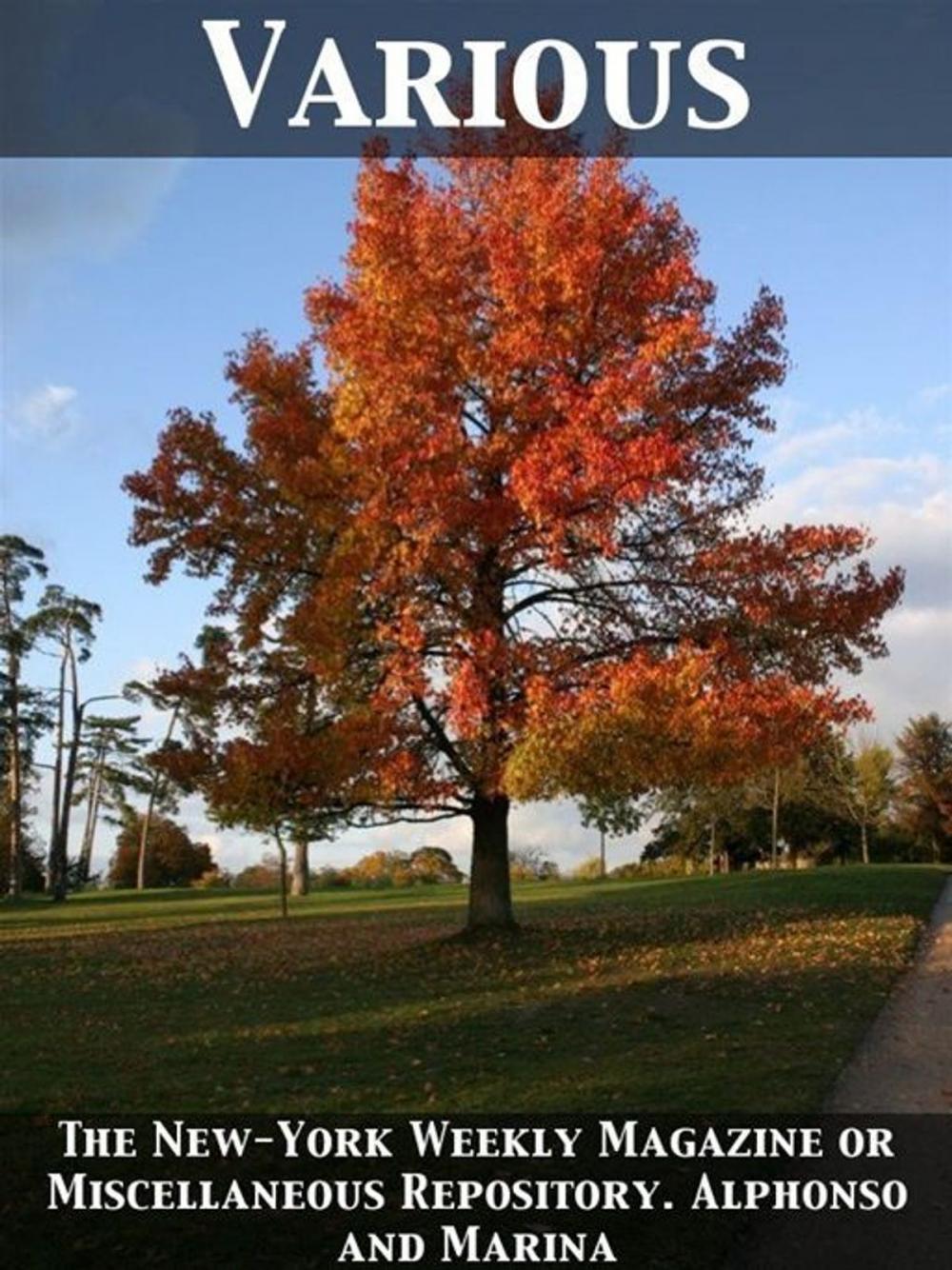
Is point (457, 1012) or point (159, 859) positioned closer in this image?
point (457, 1012)

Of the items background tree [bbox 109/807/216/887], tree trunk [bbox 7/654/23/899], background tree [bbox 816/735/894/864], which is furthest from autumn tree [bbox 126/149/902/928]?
background tree [bbox 109/807/216/887]

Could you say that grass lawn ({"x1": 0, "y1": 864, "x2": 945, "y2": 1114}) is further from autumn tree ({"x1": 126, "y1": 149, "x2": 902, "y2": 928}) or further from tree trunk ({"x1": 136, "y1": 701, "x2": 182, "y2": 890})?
tree trunk ({"x1": 136, "y1": 701, "x2": 182, "y2": 890})

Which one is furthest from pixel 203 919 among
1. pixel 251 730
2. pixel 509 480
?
pixel 509 480

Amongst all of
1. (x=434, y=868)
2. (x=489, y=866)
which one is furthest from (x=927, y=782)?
(x=489, y=866)

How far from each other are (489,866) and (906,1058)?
970 centimetres

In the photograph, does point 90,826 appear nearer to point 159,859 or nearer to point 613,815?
point 159,859

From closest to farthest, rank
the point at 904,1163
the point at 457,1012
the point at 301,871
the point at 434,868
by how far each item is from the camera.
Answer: the point at 904,1163 → the point at 457,1012 → the point at 301,871 → the point at 434,868

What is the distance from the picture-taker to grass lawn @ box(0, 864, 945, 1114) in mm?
9617

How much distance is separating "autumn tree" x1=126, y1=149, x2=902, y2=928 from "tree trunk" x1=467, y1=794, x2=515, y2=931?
3.5 inches

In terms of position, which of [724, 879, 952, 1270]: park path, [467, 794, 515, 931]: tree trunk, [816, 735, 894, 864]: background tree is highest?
[816, 735, 894, 864]: background tree

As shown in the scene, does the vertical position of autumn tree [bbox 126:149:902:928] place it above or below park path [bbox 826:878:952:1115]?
above

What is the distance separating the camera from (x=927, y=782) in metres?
55.7

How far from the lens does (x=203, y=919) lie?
103ft

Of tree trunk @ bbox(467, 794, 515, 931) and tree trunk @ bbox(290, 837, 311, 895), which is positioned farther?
tree trunk @ bbox(290, 837, 311, 895)
